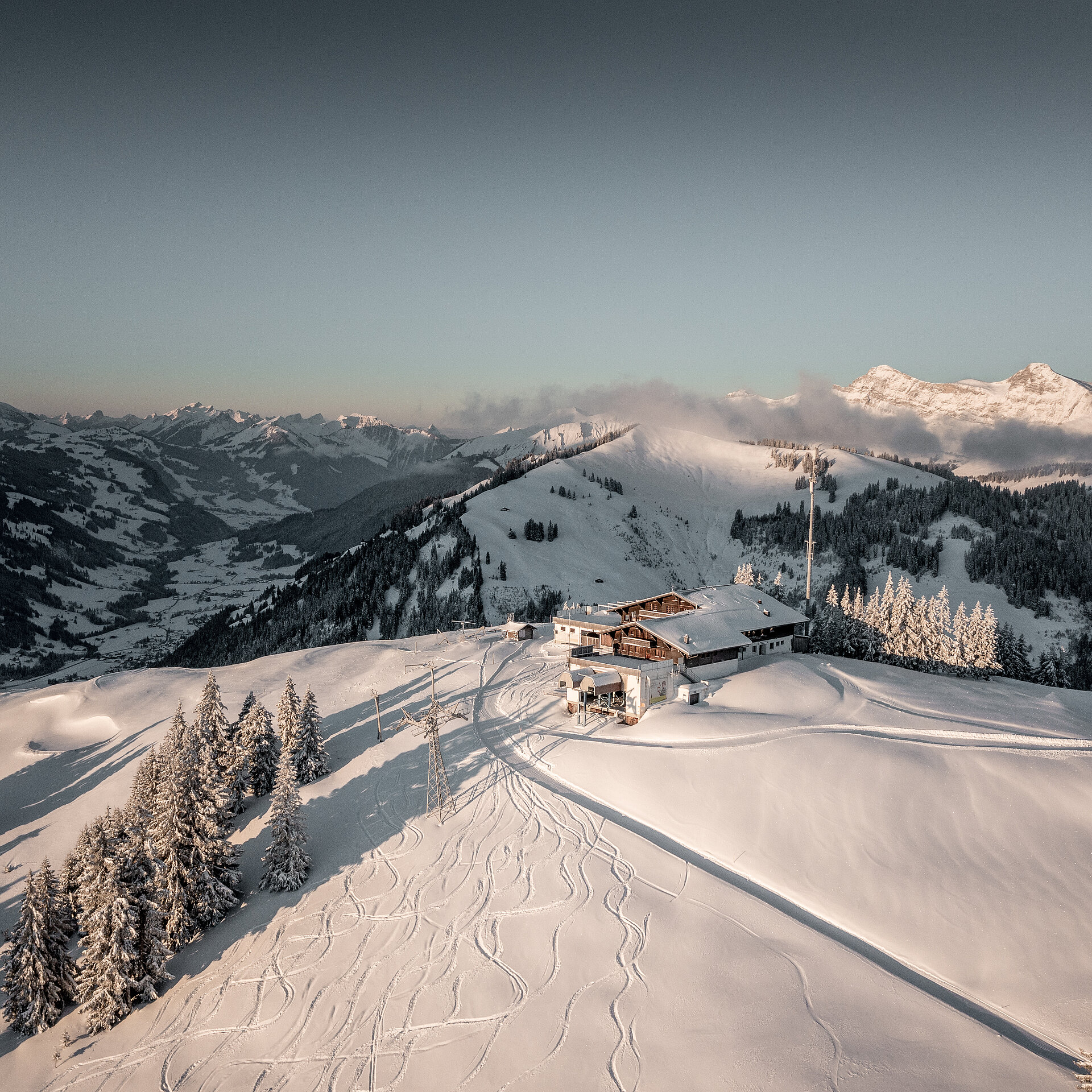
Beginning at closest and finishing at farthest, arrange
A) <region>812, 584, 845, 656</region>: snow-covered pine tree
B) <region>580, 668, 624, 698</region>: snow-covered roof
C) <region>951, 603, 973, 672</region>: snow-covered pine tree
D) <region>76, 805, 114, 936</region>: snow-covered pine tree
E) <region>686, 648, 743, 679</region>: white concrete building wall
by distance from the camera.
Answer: <region>76, 805, 114, 936</region>: snow-covered pine tree
<region>580, 668, 624, 698</region>: snow-covered roof
<region>686, 648, 743, 679</region>: white concrete building wall
<region>951, 603, 973, 672</region>: snow-covered pine tree
<region>812, 584, 845, 656</region>: snow-covered pine tree

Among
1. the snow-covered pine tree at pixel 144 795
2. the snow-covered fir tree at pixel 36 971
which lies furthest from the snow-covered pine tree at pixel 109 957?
the snow-covered pine tree at pixel 144 795

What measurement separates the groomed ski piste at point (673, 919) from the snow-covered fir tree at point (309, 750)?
5.25ft

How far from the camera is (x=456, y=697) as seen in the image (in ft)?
163

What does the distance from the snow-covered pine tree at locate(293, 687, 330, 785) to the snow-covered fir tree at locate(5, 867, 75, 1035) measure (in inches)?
570

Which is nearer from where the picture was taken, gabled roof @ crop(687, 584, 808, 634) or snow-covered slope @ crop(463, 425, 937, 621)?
gabled roof @ crop(687, 584, 808, 634)

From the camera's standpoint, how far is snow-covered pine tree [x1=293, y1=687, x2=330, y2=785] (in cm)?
3912

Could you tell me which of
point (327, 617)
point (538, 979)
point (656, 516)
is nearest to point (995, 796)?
point (538, 979)

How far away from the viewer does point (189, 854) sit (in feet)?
92.9

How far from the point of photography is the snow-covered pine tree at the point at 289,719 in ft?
128

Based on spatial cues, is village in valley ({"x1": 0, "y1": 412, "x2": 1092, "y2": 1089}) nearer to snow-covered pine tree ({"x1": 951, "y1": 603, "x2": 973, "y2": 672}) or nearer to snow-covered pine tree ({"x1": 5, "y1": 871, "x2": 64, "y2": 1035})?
snow-covered pine tree ({"x1": 5, "y1": 871, "x2": 64, "y2": 1035})

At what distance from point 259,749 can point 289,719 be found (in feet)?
9.86

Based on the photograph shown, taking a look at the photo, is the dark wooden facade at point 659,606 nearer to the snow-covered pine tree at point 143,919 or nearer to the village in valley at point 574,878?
the village in valley at point 574,878

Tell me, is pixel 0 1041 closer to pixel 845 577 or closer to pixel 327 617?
pixel 327 617

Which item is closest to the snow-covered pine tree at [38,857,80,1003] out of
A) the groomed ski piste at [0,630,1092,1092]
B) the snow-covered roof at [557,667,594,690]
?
the groomed ski piste at [0,630,1092,1092]
